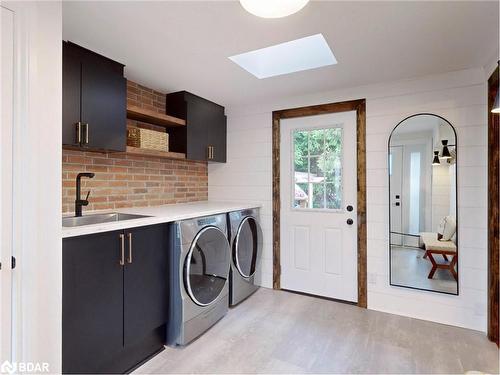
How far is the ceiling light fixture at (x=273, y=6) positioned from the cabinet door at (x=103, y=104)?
128cm

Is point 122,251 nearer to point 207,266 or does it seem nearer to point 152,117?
point 207,266

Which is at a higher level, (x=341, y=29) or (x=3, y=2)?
(x=341, y=29)

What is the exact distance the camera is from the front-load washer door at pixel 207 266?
7.20 feet

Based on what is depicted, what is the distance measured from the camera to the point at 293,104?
125 inches

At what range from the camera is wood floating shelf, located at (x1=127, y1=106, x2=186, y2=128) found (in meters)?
2.43

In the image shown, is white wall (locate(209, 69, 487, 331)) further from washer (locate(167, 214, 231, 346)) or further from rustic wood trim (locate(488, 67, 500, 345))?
washer (locate(167, 214, 231, 346))

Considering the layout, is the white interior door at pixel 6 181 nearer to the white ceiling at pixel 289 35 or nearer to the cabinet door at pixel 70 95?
the white ceiling at pixel 289 35

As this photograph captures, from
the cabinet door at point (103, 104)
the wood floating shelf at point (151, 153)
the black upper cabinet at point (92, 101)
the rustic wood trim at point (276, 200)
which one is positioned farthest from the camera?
the rustic wood trim at point (276, 200)

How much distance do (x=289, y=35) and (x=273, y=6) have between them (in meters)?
0.60

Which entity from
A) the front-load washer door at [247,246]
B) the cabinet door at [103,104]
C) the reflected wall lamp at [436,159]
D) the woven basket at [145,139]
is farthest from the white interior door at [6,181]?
the reflected wall lamp at [436,159]

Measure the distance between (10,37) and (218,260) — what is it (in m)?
2.00

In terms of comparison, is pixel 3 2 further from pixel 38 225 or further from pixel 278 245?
pixel 278 245

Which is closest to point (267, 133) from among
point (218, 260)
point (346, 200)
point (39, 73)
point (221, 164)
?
point (221, 164)

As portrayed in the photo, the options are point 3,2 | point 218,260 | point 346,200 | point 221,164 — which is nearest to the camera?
point 3,2
